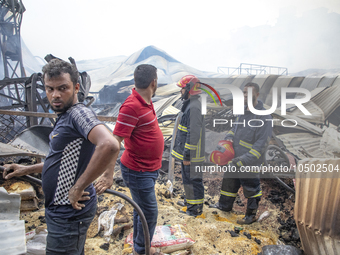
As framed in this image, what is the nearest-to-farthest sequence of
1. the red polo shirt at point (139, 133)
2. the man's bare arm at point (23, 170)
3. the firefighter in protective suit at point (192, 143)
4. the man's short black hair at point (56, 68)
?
the man's short black hair at point (56, 68) → the man's bare arm at point (23, 170) → the red polo shirt at point (139, 133) → the firefighter in protective suit at point (192, 143)

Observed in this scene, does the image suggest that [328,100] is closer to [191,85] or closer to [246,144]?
[246,144]

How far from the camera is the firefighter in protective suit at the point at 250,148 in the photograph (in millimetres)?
2828

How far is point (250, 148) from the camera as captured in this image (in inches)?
117

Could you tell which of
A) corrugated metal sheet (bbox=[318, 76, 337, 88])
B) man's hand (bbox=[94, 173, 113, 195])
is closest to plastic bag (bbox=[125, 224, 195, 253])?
man's hand (bbox=[94, 173, 113, 195])

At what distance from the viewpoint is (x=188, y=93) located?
10.0 feet

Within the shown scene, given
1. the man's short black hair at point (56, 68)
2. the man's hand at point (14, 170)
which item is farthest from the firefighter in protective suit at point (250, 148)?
the man's hand at point (14, 170)

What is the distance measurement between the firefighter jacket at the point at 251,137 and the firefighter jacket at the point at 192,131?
1.82ft

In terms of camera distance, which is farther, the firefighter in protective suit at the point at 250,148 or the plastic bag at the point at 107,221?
the firefighter in protective suit at the point at 250,148

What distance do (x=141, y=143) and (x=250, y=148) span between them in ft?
6.07

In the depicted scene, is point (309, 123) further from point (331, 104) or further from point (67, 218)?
point (67, 218)

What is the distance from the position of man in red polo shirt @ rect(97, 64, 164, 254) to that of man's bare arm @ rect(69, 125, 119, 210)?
0.65 m

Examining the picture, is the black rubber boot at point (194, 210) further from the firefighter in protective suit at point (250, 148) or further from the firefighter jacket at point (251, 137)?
the firefighter jacket at point (251, 137)

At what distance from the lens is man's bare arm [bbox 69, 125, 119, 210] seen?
1058mm

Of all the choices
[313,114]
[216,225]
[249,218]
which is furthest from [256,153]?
[313,114]
